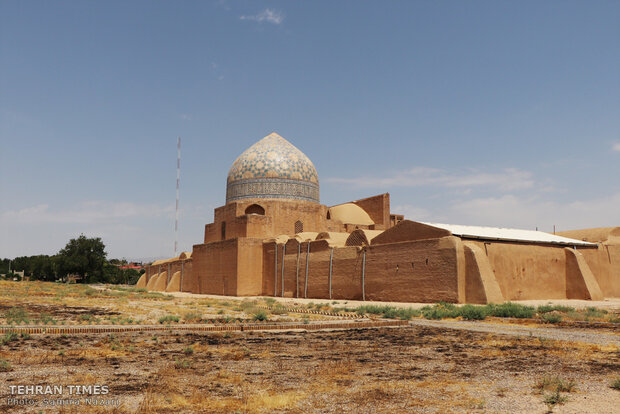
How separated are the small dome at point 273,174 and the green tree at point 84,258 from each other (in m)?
26.0

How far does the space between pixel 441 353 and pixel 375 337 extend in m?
2.18

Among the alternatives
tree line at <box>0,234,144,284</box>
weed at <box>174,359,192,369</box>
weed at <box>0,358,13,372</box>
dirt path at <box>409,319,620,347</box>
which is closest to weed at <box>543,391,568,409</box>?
Answer: weed at <box>174,359,192,369</box>

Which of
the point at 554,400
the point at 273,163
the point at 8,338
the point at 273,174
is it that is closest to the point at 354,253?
the point at 273,174

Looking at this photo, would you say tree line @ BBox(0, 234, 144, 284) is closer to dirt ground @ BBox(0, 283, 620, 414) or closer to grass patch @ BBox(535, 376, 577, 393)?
dirt ground @ BBox(0, 283, 620, 414)

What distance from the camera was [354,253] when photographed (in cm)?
2431

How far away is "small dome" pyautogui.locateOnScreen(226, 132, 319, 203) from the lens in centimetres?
3378

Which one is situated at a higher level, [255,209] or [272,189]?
[272,189]

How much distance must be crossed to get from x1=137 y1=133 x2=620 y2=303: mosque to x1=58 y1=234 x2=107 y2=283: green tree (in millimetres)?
15825

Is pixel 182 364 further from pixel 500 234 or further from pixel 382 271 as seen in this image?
pixel 500 234

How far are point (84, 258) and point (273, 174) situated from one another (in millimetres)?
29456

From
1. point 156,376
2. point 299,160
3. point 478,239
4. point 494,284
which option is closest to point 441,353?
point 156,376

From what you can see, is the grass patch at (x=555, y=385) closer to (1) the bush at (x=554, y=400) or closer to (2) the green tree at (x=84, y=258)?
(1) the bush at (x=554, y=400)

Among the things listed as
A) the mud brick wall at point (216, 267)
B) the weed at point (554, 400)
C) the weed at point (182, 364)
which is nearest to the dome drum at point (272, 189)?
the mud brick wall at point (216, 267)

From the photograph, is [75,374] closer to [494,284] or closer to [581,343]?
[581,343]
